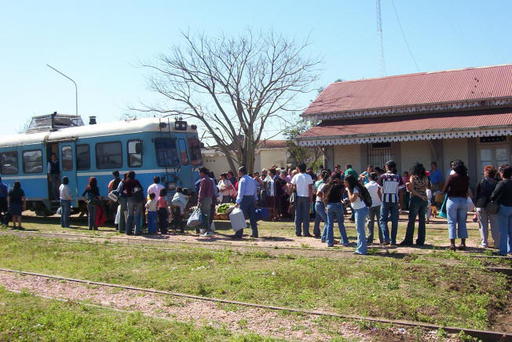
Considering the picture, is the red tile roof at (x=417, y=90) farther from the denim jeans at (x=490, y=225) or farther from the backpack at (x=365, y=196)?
the backpack at (x=365, y=196)

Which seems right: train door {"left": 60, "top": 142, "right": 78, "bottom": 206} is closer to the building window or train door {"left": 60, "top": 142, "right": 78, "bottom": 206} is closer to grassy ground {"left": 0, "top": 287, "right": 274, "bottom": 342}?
the building window

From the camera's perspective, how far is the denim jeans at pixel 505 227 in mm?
11133

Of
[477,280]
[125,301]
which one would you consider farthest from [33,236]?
[477,280]

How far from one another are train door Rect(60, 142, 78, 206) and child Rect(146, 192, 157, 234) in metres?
4.73

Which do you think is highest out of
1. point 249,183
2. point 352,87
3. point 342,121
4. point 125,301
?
point 352,87

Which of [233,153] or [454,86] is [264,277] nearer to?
[454,86]

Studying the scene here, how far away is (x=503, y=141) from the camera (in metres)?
21.0

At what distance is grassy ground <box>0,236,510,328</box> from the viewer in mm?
7840

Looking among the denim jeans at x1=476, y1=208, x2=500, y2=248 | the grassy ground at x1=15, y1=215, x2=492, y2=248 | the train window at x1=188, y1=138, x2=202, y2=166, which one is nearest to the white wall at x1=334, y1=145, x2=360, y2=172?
the grassy ground at x1=15, y1=215, x2=492, y2=248

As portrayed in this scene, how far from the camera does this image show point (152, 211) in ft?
→ 53.2

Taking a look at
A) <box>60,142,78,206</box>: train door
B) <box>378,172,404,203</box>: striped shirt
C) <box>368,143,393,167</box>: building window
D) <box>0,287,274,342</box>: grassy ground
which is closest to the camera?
<box>0,287,274,342</box>: grassy ground

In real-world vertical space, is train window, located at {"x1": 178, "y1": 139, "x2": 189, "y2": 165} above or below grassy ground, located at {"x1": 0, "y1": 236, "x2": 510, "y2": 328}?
above

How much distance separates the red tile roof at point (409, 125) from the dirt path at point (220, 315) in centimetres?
1446

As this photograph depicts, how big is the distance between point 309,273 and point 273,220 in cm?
938
